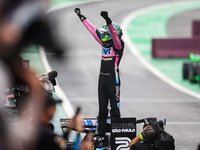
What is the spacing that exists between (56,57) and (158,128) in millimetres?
5249

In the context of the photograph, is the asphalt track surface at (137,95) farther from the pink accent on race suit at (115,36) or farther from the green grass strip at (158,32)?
the green grass strip at (158,32)

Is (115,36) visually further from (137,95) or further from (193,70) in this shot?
(193,70)

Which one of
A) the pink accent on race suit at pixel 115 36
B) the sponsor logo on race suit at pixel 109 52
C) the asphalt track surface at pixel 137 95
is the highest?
the pink accent on race suit at pixel 115 36

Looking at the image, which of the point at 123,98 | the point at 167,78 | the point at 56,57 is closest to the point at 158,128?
the point at 56,57

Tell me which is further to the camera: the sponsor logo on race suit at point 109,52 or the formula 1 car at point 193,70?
the formula 1 car at point 193,70

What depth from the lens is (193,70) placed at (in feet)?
64.5

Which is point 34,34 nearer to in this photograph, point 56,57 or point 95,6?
point 56,57

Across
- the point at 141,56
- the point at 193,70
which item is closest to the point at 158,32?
the point at 141,56

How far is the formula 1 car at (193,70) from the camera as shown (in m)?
19.7

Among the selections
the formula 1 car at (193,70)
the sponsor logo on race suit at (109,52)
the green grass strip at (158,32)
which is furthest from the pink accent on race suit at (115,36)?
the formula 1 car at (193,70)

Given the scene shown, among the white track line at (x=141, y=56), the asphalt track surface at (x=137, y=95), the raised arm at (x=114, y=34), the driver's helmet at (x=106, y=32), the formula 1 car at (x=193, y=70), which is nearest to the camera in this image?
the raised arm at (x=114, y=34)

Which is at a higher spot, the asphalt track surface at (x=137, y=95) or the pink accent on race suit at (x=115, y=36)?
the pink accent on race suit at (x=115, y=36)

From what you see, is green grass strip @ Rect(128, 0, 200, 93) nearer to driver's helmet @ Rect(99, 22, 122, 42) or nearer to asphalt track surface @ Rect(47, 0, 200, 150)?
asphalt track surface @ Rect(47, 0, 200, 150)

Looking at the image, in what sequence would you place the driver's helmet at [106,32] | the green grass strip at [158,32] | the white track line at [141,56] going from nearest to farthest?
the driver's helmet at [106,32] → the white track line at [141,56] → the green grass strip at [158,32]
